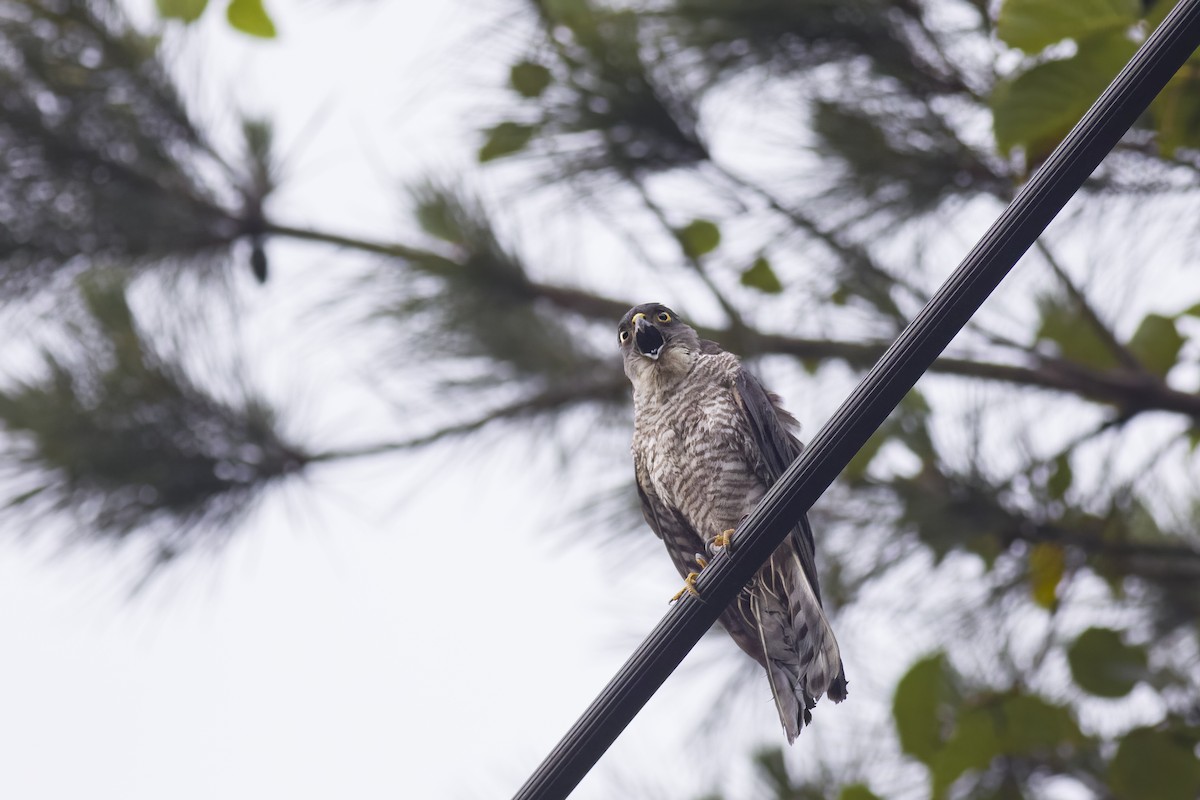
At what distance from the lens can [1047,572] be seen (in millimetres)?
2689

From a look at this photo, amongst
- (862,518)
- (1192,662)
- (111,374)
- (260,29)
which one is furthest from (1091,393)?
(111,374)

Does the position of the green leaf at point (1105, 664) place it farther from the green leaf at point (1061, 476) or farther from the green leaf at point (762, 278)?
the green leaf at point (762, 278)

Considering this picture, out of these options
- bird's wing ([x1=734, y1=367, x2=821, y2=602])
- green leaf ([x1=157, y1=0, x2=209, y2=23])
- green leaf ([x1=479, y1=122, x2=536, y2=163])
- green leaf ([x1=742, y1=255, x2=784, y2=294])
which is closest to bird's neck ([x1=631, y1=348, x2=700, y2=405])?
bird's wing ([x1=734, y1=367, x2=821, y2=602])

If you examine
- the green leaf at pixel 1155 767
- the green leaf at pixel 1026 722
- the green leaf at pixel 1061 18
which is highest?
the green leaf at pixel 1061 18

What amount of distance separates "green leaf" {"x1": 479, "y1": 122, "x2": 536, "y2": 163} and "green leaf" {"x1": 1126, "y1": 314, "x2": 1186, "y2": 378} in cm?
153

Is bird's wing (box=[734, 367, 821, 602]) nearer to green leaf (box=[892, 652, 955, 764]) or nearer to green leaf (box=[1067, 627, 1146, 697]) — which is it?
green leaf (box=[892, 652, 955, 764])

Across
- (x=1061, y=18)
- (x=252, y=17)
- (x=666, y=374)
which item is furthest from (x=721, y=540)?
(x=252, y=17)

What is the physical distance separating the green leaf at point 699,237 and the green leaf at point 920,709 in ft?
3.82

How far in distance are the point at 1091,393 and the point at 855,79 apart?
96 cm

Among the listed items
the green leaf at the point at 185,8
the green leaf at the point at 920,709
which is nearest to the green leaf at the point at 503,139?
the green leaf at the point at 185,8

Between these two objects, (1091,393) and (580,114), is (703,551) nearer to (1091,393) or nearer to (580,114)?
(1091,393)

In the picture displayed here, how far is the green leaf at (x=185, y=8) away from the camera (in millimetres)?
2350

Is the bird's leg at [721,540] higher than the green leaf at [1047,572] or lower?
higher

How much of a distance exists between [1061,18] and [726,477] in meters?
1.09
